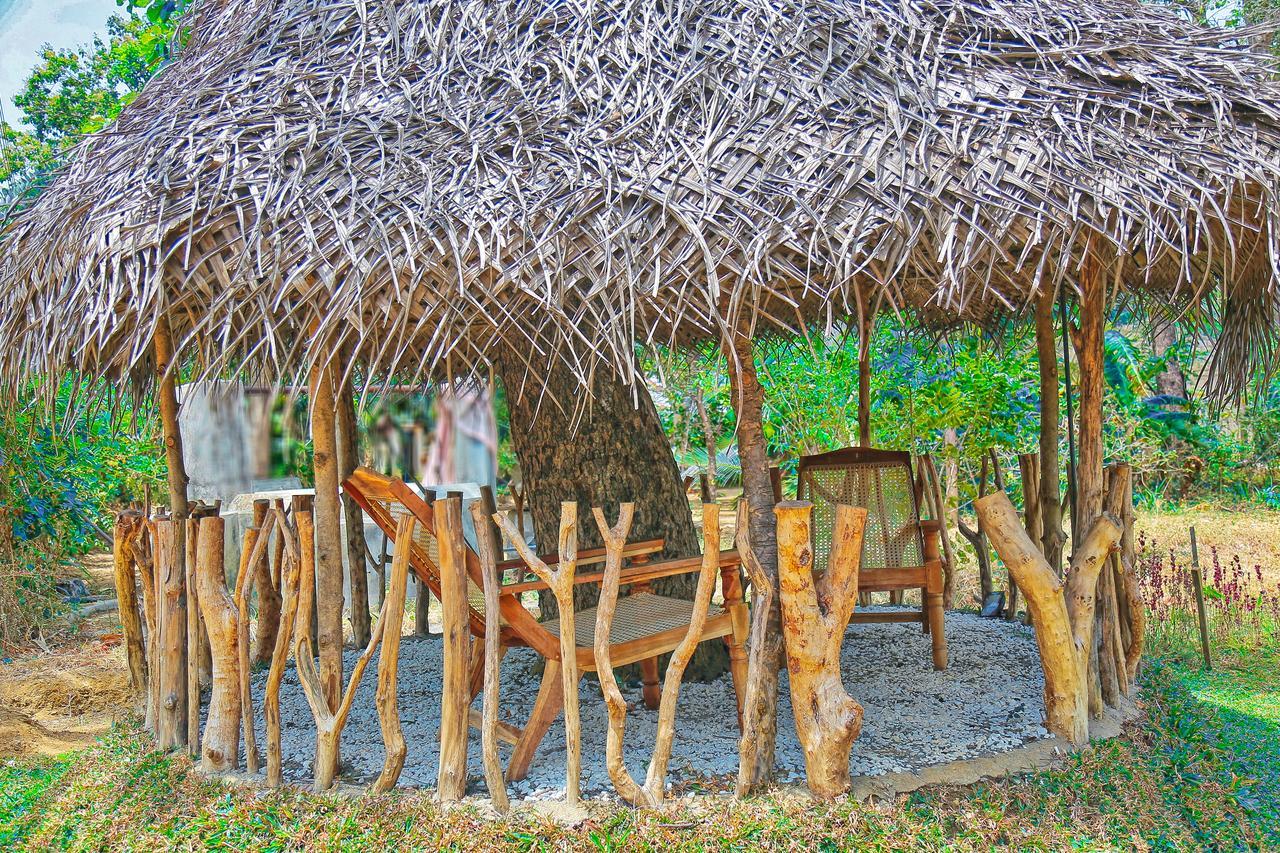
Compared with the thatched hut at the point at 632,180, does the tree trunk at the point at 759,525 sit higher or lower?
lower

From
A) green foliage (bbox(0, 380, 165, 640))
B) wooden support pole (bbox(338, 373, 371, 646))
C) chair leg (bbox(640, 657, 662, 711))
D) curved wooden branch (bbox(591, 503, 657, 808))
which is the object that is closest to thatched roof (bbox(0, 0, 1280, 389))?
curved wooden branch (bbox(591, 503, 657, 808))

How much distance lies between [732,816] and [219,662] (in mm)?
1698

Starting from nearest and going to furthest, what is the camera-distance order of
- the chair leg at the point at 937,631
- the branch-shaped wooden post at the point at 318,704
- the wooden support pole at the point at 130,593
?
the branch-shaped wooden post at the point at 318,704 → the wooden support pole at the point at 130,593 → the chair leg at the point at 937,631

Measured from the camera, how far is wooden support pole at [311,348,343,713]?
9.81ft

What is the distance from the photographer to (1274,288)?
121 inches

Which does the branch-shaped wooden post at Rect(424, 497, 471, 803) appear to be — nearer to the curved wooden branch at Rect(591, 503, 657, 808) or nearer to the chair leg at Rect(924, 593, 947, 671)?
the curved wooden branch at Rect(591, 503, 657, 808)

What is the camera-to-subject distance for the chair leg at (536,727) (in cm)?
289

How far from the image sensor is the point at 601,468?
4297 mm

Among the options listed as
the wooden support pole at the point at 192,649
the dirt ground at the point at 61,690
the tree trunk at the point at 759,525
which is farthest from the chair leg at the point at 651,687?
the dirt ground at the point at 61,690

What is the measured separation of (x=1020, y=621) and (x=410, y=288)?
3.86 m

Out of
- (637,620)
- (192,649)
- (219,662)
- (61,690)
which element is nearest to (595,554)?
(637,620)

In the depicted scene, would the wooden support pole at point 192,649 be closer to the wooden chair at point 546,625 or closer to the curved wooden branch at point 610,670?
the wooden chair at point 546,625

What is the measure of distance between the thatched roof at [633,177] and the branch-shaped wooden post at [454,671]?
22.6 inches

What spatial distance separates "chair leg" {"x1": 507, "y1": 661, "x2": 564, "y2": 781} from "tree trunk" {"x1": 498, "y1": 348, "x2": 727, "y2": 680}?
139 cm
